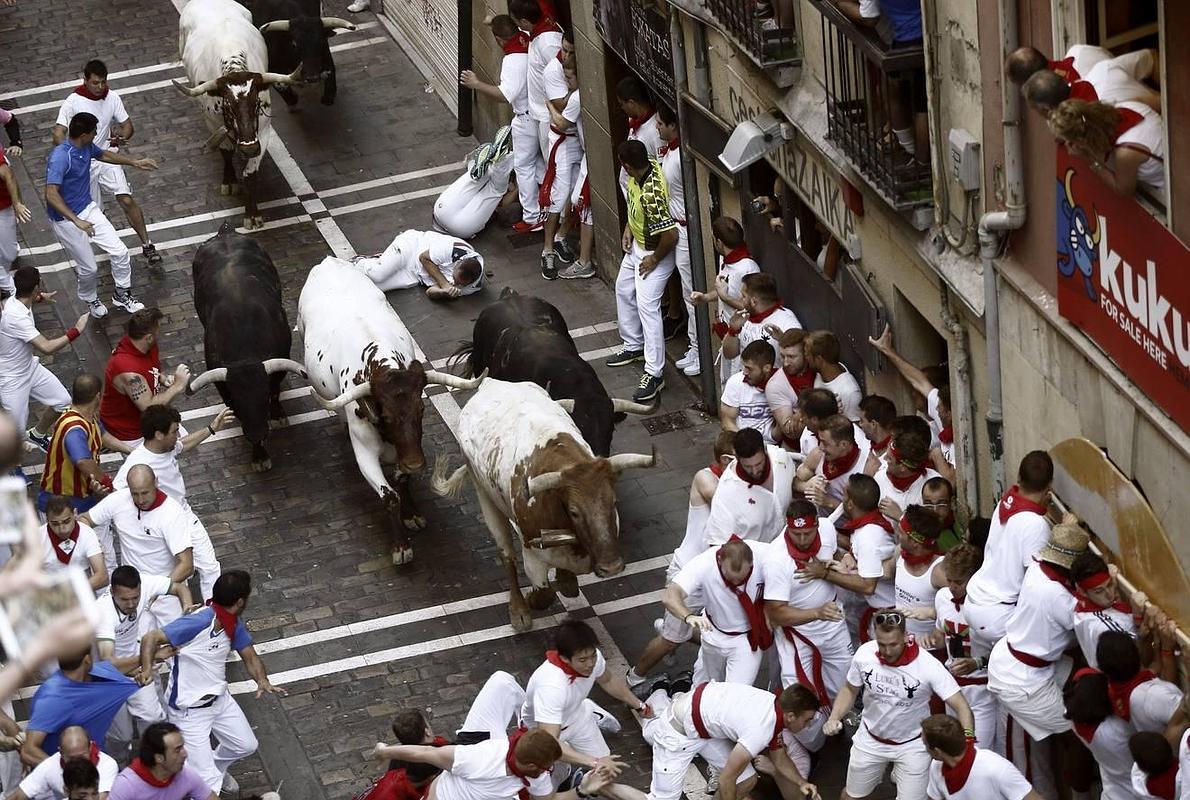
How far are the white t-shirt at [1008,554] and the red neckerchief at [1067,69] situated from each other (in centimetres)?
236

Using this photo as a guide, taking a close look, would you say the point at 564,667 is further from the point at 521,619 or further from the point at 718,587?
the point at 521,619

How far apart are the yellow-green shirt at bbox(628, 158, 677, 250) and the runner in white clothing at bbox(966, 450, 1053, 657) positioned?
6.23 meters

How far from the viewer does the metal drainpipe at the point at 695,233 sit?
15156 millimetres

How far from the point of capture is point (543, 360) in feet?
47.4

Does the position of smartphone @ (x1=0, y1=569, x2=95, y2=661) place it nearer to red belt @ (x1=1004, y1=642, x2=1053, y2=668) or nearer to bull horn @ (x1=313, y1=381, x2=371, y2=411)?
red belt @ (x1=1004, y1=642, x2=1053, y2=668)

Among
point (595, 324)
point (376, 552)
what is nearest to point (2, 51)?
point (595, 324)

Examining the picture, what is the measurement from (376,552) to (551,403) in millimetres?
2333

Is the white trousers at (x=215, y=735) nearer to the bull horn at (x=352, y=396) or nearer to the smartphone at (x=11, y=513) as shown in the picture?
the bull horn at (x=352, y=396)

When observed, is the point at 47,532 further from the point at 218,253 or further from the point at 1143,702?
the point at 1143,702

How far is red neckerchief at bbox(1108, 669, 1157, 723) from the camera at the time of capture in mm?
9117

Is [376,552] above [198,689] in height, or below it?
below

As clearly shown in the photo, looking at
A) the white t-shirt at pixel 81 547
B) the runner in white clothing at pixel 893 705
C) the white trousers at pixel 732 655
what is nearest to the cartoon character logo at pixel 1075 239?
the runner in white clothing at pixel 893 705

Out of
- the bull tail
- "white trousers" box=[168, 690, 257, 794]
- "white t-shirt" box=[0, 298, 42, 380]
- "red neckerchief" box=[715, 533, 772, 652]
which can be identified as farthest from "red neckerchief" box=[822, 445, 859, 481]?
"white t-shirt" box=[0, 298, 42, 380]

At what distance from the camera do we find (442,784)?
1041 centimetres
